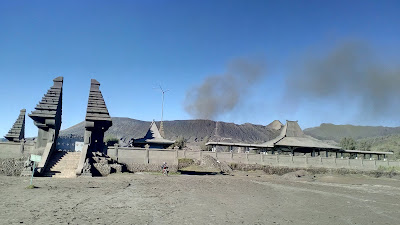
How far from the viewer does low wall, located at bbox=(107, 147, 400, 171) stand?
97.1ft

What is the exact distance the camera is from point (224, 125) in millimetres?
167000

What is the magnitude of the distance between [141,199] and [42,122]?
17587 millimetres

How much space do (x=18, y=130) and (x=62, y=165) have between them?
46.4 feet

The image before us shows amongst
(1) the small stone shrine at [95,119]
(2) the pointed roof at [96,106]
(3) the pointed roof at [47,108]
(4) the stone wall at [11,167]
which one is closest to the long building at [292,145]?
(1) the small stone shrine at [95,119]

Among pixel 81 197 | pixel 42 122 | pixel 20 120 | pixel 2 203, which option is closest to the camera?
pixel 2 203

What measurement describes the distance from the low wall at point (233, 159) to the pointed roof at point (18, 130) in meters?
13.2

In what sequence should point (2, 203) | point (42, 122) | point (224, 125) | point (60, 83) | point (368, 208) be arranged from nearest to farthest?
1. point (2, 203)
2. point (368, 208)
3. point (42, 122)
4. point (60, 83)
5. point (224, 125)

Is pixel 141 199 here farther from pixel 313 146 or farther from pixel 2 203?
pixel 313 146

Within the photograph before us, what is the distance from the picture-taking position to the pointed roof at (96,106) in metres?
27.2

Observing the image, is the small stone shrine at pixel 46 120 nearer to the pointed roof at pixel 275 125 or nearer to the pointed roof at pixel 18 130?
the pointed roof at pixel 18 130

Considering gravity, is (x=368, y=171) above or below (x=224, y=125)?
below

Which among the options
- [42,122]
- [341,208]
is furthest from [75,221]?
[42,122]

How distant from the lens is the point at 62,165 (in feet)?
79.7

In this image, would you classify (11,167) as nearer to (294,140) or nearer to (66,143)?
(66,143)
